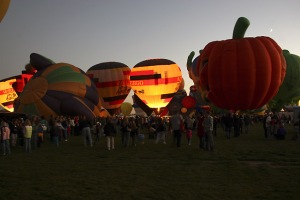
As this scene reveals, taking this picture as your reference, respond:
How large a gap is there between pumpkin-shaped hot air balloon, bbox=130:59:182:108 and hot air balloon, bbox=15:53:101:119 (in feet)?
34.5

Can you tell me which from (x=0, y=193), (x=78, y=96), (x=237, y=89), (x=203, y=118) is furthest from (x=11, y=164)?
(x=78, y=96)

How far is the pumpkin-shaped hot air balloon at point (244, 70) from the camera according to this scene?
68.8 ft

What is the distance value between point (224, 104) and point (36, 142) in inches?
489

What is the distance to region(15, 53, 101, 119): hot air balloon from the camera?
2519cm

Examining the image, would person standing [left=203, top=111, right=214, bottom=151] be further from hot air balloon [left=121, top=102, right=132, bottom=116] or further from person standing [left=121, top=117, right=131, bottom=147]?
hot air balloon [left=121, top=102, right=132, bottom=116]

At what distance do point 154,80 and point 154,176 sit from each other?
2960 centimetres

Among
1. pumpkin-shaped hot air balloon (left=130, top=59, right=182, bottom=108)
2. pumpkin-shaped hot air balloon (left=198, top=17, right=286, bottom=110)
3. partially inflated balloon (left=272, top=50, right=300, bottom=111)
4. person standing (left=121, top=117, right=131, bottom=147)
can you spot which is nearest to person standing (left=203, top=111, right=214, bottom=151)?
person standing (left=121, top=117, right=131, bottom=147)

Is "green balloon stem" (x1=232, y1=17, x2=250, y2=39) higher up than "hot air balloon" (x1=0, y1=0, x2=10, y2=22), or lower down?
higher up

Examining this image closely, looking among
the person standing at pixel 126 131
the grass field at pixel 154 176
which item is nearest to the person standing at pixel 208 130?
the grass field at pixel 154 176

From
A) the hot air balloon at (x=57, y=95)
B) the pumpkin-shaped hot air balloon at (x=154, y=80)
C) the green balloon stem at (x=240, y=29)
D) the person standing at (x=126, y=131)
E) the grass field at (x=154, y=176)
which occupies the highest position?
the green balloon stem at (x=240, y=29)

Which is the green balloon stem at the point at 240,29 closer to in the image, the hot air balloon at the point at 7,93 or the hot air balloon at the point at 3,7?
the hot air balloon at the point at 3,7

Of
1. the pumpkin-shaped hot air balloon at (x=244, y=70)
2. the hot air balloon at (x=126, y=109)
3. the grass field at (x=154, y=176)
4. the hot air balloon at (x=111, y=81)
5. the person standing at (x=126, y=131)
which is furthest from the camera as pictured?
the hot air balloon at (x=126, y=109)

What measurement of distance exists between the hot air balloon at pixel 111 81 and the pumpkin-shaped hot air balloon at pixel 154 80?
1326mm

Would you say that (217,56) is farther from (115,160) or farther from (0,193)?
(0,193)
